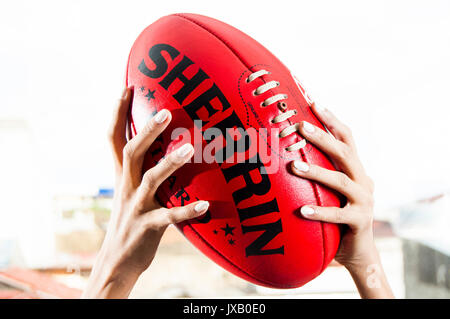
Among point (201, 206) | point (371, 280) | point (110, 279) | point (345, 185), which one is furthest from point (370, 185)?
point (110, 279)

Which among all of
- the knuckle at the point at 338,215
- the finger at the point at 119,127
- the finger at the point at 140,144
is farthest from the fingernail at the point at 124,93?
the knuckle at the point at 338,215

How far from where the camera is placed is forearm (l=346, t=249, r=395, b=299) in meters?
0.80

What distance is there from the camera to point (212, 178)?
0.66 metres

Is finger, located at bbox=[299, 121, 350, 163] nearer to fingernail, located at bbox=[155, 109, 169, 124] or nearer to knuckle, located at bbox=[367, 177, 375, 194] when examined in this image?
knuckle, located at bbox=[367, 177, 375, 194]

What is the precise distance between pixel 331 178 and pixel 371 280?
0.29 meters

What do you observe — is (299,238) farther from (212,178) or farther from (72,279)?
(72,279)

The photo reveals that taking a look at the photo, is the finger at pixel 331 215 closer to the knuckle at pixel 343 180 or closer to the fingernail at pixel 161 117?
the knuckle at pixel 343 180

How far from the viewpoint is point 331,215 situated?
665 mm

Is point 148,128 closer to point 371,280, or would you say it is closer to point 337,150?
point 337,150

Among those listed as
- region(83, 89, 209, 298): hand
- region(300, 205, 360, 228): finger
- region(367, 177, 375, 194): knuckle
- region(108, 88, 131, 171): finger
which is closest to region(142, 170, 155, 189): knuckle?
region(83, 89, 209, 298): hand

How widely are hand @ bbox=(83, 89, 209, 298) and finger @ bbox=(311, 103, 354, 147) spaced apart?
255 mm

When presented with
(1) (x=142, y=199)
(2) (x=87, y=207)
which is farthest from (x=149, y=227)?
(2) (x=87, y=207)

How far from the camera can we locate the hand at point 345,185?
0.66m
